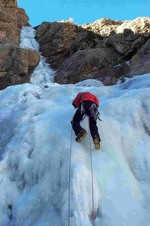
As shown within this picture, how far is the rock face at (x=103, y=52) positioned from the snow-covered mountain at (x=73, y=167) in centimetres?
1211

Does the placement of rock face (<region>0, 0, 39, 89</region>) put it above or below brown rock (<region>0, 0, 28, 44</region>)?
below

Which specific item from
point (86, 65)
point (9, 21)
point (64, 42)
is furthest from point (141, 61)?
point (9, 21)

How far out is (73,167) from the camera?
22.0 ft

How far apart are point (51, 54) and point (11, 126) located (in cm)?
2219

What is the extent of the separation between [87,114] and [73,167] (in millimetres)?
1510

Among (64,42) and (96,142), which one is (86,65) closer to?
(64,42)

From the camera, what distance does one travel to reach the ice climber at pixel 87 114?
292 inches

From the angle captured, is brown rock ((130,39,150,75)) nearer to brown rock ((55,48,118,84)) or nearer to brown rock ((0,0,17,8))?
brown rock ((55,48,118,84))

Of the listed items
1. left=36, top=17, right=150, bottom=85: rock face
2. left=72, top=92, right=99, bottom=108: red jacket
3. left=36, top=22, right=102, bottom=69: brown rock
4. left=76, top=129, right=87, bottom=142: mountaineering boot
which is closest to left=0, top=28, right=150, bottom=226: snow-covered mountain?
left=76, top=129, right=87, bottom=142: mountaineering boot

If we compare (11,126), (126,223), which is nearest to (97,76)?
(11,126)

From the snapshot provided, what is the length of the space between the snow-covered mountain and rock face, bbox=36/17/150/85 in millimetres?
12106

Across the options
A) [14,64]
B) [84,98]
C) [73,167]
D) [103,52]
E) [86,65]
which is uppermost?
[103,52]

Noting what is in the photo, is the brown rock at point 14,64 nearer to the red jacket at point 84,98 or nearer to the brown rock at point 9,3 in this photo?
the brown rock at point 9,3

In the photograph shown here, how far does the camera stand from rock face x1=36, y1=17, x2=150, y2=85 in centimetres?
2341
